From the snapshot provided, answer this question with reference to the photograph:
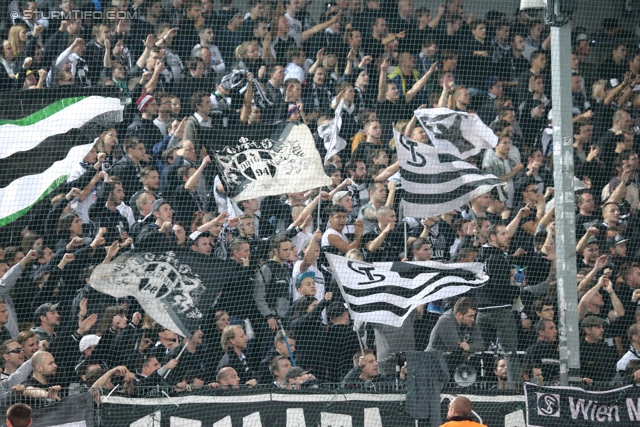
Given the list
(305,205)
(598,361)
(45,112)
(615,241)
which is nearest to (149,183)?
(45,112)

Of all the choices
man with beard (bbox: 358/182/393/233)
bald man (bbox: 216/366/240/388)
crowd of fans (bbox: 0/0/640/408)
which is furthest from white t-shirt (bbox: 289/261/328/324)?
bald man (bbox: 216/366/240/388)

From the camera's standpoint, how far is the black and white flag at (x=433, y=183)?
9.65 metres

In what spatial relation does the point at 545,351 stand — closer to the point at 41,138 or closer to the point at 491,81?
the point at 491,81

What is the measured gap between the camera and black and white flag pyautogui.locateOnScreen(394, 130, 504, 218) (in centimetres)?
965

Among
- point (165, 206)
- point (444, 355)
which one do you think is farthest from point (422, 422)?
point (165, 206)

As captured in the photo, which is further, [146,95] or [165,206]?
[146,95]

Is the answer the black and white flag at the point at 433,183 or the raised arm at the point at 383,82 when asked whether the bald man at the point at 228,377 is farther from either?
the raised arm at the point at 383,82

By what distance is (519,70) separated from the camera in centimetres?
1169

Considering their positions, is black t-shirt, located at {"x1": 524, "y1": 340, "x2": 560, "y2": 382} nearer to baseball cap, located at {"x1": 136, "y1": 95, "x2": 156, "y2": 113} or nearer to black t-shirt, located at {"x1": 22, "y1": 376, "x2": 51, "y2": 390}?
black t-shirt, located at {"x1": 22, "y1": 376, "x2": 51, "y2": 390}

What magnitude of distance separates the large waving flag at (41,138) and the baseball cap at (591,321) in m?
4.92

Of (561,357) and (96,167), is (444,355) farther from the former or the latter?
(96,167)

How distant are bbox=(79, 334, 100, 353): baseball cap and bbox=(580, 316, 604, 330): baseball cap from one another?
176 inches

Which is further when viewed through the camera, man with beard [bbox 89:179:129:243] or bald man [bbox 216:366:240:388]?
man with beard [bbox 89:179:129:243]

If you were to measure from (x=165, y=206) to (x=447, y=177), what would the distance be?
267 centimetres
